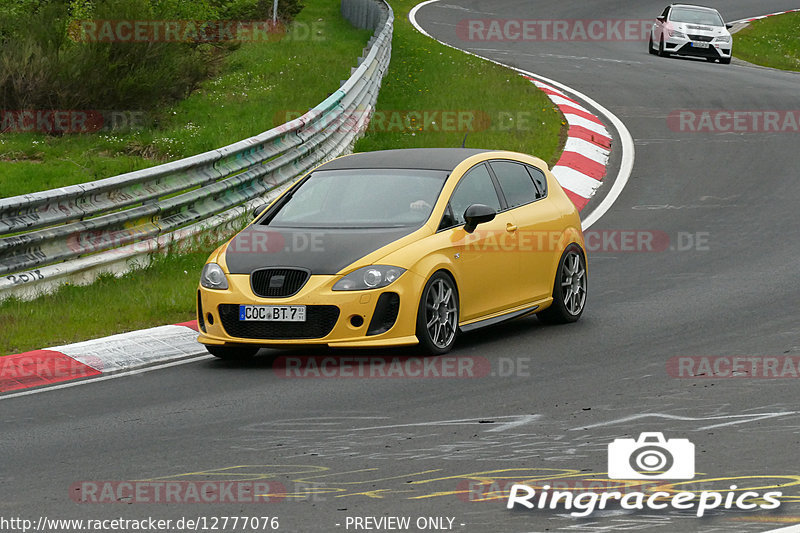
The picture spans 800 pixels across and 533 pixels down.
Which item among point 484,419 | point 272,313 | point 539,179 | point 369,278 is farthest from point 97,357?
point 539,179

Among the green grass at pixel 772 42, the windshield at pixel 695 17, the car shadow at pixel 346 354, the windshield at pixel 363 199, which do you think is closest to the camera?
the car shadow at pixel 346 354

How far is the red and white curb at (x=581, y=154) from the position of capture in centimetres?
1788

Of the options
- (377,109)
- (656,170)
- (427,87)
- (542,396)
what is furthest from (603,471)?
(427,87)

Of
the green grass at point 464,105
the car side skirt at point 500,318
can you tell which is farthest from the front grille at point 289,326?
the green grass at point 464,105

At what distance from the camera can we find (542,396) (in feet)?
28.0

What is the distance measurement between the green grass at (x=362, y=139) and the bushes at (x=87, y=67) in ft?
1.96

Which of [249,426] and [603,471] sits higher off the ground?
[603,471]

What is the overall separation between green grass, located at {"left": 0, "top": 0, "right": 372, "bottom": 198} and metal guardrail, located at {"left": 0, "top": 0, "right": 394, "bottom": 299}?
2656 millimetres

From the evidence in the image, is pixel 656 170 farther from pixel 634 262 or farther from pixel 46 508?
pixel 46 508

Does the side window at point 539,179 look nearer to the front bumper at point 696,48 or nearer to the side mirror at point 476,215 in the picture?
the side mirror at point 476,215

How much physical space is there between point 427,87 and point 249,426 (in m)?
17.1

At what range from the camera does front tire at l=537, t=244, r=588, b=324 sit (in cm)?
1143

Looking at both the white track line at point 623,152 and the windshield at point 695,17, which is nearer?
the white track line at point 623,152

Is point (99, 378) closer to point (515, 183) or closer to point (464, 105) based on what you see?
point (515, 183)
